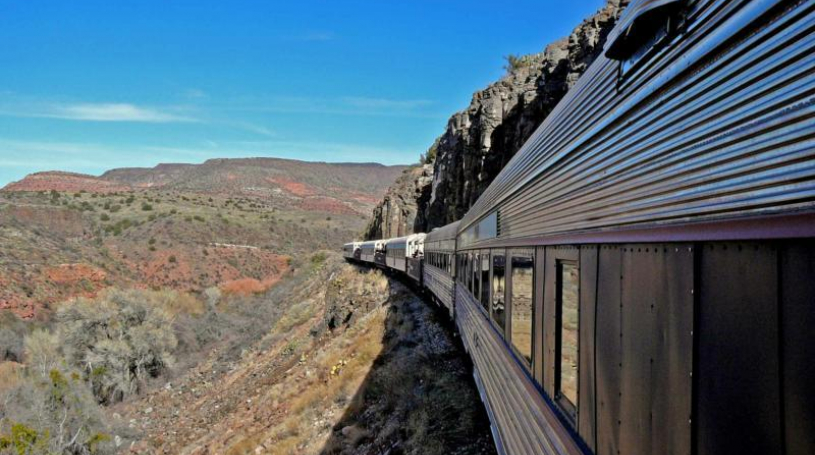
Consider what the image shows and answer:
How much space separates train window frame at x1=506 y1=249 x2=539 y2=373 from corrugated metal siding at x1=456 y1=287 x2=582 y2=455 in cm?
13

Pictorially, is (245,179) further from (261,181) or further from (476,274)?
(476,274)

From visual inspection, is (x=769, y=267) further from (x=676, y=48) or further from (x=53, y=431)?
(x=53, y=431)

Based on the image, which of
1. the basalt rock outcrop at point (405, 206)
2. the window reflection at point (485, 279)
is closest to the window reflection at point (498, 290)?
the window reflection at point (485, 279)

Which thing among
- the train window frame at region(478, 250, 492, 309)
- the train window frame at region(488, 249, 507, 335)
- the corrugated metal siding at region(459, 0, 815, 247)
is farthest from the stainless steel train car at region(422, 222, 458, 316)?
the corrugated metal siding at region(459, 0, 815, 247)

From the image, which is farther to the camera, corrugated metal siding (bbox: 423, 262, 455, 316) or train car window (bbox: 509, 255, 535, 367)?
corrugated metal siding (bbox: 423, 262, 455, 316)

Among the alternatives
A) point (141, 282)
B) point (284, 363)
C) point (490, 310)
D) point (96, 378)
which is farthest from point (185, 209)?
point (490, 310)

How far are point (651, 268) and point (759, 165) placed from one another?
703mm

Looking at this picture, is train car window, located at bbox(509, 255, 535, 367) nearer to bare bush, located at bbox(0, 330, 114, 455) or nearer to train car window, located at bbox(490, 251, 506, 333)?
train car window, located at bbox(490, 251, 506, 333)

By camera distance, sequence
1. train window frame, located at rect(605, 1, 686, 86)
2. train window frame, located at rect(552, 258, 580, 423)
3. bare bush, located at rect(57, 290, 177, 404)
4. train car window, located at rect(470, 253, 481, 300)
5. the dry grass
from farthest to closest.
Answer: bare bush, located at rect(57, 290, 177, 404) < the dry grass < train car window, located at rect(470, 253, 481, 300) < train window frame, located at rect(552, 258, 580, 423) < train window frame, located at rect(605, 1, 686, 86)

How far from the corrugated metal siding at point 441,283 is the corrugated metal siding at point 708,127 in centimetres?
898

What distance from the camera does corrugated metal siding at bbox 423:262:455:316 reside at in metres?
12.4

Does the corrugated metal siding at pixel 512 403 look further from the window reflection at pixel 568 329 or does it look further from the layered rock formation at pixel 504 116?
the layered rock formation at pixel 504 116

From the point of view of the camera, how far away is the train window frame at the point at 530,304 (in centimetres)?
444

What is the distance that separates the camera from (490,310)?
21.7 feet
